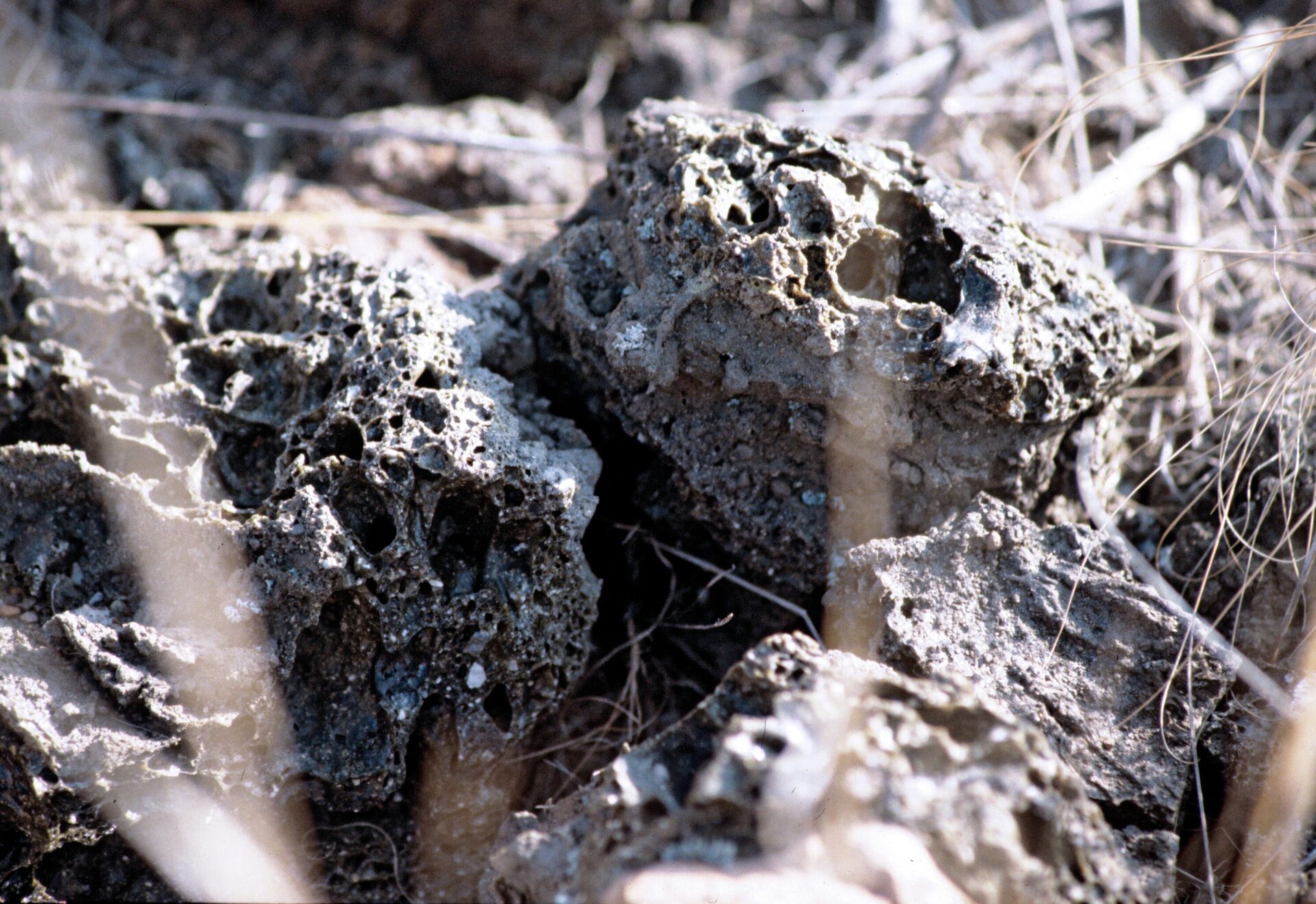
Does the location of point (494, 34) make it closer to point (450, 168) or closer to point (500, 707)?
point (450, 168)

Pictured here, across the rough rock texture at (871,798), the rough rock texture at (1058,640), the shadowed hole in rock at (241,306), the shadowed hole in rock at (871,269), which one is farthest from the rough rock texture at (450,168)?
the rough rock texture at (871,798)

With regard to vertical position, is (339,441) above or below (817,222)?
below

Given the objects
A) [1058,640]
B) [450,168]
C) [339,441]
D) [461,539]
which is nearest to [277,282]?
[339,441]

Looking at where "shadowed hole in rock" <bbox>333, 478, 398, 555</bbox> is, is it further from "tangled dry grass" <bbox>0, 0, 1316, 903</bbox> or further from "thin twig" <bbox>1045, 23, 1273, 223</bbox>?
"thin twig" <bbox>1045, 23, 1273, 223</bbox>

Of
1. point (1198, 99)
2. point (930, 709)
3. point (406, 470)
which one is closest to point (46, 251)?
point (406, 470)

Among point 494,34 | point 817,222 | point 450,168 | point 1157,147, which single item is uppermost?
point 494,34

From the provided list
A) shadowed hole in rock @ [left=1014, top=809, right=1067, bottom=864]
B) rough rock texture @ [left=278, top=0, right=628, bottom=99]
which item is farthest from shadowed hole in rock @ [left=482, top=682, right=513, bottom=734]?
rough rock texture @ [left=278, top=0, right=628, bottom=99]
